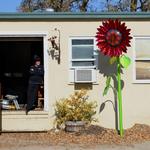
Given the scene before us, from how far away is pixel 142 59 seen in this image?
50.9 feet

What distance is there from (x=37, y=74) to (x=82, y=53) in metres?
1.45

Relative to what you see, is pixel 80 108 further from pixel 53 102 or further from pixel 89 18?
pixel 89 18

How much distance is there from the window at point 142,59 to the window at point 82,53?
1.28 metres

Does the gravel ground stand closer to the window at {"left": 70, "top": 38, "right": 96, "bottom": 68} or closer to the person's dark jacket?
the person's dark jacket

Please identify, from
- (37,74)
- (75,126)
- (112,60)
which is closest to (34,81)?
(37,74)

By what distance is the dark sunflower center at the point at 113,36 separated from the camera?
14.6 m

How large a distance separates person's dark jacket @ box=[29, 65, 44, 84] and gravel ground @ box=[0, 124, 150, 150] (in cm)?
160

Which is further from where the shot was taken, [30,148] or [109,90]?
[109,90]

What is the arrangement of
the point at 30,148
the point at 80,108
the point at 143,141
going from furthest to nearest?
1. the point at 80,108
2. the point at 143,141
3. the point at 30,148

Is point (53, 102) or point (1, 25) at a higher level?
point (1, 25)

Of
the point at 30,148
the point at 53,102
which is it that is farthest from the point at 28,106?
the point at 30,148

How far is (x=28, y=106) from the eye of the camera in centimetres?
1562

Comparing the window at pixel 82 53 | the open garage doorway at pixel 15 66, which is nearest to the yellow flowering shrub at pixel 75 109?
the window at pixel 82 53

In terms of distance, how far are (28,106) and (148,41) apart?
401 centimetres
